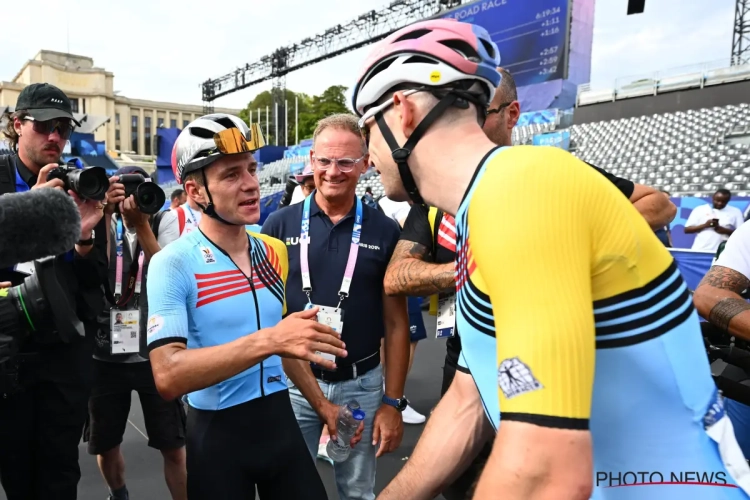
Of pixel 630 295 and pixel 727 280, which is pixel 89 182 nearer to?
pixel 630 295

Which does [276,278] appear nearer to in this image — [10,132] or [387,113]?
[387,113]

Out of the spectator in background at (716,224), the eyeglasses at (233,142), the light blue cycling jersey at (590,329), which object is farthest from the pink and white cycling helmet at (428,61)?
the spectator in background at (716,224)

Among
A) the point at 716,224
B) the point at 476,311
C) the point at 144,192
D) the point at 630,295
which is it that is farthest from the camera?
the point at 716,224

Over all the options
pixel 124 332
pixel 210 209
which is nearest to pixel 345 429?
pixel 210 209

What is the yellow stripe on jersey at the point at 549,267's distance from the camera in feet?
2.38

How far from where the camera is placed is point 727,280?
2.49 meters

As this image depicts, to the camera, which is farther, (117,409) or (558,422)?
(117,409)

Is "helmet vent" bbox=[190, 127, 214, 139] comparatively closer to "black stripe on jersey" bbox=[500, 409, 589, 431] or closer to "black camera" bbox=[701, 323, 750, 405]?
"black stripe on jersey" bbox=[500, 409, 589, 431]

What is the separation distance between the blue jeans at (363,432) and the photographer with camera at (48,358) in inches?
42.1

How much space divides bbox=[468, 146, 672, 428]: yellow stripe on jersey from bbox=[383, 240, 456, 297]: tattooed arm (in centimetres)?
136

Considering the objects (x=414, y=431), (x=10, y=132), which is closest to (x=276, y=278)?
(x=10, y=132)

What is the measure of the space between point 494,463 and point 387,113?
816 mm

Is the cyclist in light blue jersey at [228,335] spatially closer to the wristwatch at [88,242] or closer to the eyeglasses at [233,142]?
the eyeglasses at [233,142]

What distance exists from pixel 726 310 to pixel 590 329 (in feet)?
7.01
